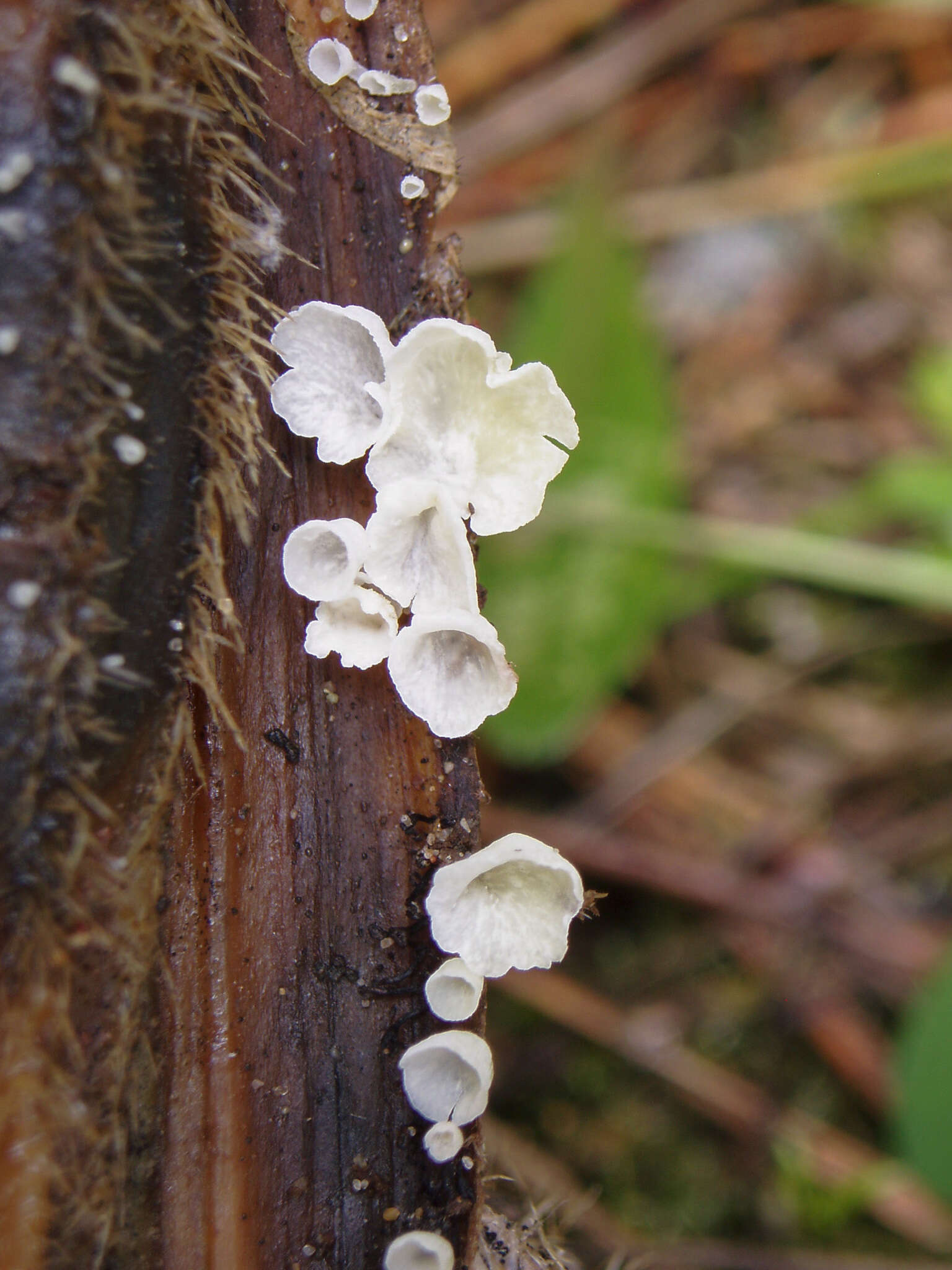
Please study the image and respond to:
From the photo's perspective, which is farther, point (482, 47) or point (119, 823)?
point (482, 47)

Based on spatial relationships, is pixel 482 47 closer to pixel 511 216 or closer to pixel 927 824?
pixel 511 216

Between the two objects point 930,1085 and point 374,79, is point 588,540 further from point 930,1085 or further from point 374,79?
point 374,79

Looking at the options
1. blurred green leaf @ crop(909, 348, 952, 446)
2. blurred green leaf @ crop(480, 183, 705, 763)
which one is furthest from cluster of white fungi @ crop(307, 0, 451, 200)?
blurred green leaf @ crop(909, 348, 952, 446)

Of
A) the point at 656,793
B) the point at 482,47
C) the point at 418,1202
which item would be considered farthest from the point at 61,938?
the point at 482,47

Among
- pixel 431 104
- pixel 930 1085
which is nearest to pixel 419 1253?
pixel 431 104

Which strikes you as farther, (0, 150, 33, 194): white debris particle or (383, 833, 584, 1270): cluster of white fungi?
(383, 833, 584, 1270): cluster of white fungi

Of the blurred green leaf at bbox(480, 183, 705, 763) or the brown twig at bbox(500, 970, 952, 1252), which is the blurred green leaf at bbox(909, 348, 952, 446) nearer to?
the blurred green leaf at bbox(480, 183, 705, 763)

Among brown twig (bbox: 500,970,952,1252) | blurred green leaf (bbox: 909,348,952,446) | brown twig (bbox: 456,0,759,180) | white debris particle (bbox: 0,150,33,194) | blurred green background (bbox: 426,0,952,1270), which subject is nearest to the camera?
white debris particle (bbox: 0,150,33,194)
